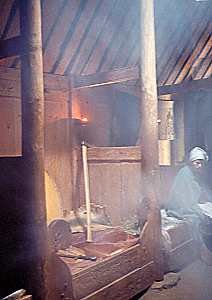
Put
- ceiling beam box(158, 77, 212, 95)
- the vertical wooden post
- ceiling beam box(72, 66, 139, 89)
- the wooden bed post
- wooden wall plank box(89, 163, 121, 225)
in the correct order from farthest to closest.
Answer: ceiling beam box(158, 77, 212, 95), wooden wall plank box(89, 163, 121, 225), ceiling beam box(72, 66, 139, 89), the wooden bed post, the vertical wooden post

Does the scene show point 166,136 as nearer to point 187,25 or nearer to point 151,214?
point 187,25

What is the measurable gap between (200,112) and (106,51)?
3454 millimetres

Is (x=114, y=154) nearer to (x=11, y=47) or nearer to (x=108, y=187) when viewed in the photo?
(x=108, y=187)

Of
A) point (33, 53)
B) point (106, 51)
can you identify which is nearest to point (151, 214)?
point (33, 53)

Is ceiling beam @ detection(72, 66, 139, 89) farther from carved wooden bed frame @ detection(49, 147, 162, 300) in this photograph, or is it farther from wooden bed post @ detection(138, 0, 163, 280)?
carved wooden bed frame @ detection(49, 147, 162, 300)

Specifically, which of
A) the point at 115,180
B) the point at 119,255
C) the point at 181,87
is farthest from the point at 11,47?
the point at 181,87

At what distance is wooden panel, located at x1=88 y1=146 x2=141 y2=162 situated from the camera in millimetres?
6145

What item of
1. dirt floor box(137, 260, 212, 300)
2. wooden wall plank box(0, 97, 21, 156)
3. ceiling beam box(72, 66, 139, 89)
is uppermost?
ceiling beam box(72, 66, 139, 89)

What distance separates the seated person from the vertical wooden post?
351 cm

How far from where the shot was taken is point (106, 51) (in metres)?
6.90

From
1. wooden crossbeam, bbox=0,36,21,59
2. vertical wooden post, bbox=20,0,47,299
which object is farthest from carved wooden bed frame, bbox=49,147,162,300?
wooden crossbeam, bbox=0,36,21,59

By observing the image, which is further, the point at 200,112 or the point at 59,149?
the point at 200,112

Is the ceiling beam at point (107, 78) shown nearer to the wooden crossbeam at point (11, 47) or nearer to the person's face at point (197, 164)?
the person's face at point (197, 164)

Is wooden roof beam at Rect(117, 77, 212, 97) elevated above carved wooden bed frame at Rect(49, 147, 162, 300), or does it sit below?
above
